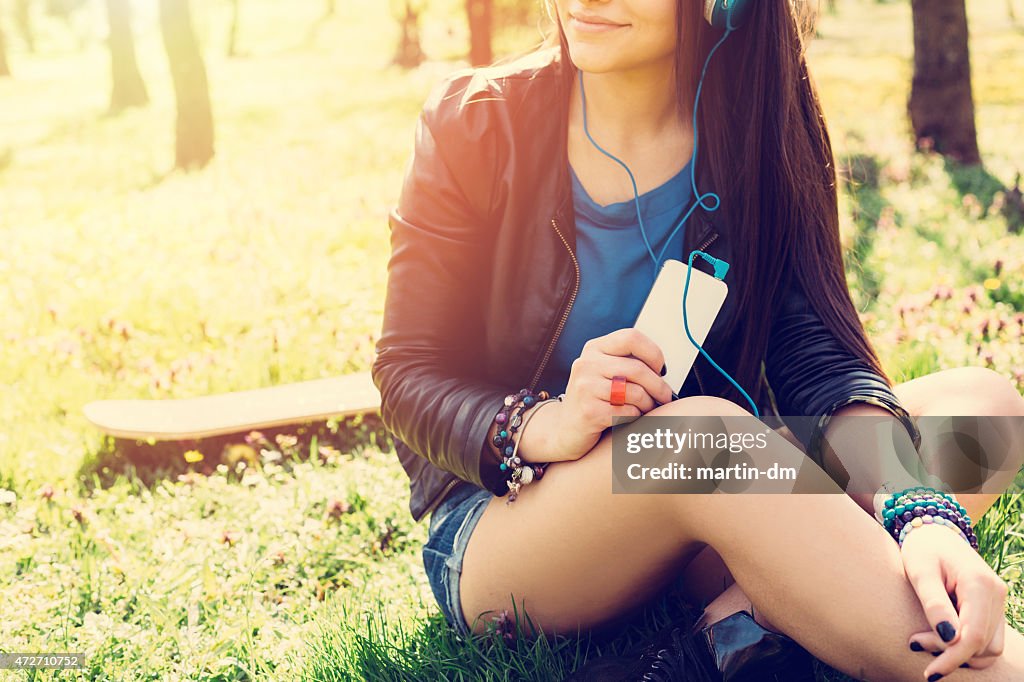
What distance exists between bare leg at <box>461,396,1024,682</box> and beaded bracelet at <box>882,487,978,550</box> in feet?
0.31

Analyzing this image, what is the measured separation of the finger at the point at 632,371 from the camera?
74.5 inches

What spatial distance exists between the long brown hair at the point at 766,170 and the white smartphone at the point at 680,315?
0.18 meters

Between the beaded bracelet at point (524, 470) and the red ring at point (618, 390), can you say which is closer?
the red ring at point (618, 390)

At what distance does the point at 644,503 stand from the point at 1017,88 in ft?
45.3

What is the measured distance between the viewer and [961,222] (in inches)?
220

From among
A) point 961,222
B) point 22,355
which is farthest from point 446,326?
point 961,222

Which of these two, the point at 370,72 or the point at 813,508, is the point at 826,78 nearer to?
the point at 370,72

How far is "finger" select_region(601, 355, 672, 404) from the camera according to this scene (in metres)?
1.89

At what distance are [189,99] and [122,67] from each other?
19.4 ft

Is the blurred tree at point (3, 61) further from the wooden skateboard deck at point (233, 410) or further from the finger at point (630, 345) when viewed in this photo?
the finger at point (630, 345)

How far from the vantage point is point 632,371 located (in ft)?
6.22

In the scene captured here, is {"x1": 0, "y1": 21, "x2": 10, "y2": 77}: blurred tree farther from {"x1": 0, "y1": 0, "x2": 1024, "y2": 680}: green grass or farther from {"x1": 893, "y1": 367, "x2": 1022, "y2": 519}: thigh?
{"x1": 893, "y1": 367, "x2": 1022, "y2": 519}: thigh

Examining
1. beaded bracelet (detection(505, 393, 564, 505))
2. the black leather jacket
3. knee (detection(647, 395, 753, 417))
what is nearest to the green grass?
beaded bracelet (detection(505, 393, 564, 505))

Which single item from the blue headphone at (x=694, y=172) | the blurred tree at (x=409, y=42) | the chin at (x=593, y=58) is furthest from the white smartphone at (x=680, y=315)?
the blurred tree at (x=409, y=42)
